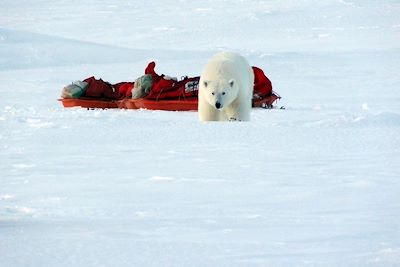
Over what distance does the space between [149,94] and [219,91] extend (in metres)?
1.39

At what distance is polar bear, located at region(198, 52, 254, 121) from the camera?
6809 millimetres

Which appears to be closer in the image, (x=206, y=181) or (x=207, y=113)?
(x=206, y=181)

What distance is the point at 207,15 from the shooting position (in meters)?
23.9

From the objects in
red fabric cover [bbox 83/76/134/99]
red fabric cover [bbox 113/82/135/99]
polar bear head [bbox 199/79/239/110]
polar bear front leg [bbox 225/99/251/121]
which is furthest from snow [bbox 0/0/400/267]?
red fabric cover [bbox 113/82/135/99]

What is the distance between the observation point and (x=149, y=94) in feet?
26.5

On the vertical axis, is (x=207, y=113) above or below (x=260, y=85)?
Result: below

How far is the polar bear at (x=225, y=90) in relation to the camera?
268 inches

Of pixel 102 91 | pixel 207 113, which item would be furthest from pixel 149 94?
pixel 207 113

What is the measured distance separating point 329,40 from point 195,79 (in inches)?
410

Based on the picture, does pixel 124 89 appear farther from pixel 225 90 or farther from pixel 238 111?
pixel 225 90

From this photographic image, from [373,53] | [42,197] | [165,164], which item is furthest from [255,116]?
[373,53]

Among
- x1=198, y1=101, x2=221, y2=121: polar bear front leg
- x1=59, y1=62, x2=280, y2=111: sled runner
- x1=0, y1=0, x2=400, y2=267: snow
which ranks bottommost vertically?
x1=0, y1=0, x2=400, y2=267: snow

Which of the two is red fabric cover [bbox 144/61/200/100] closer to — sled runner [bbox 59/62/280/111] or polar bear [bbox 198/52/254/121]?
sled runner [bbox 59/62/280/111]

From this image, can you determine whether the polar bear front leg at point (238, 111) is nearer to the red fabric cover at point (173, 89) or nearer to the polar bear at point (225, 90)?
the polar bear at point (225, 90)
